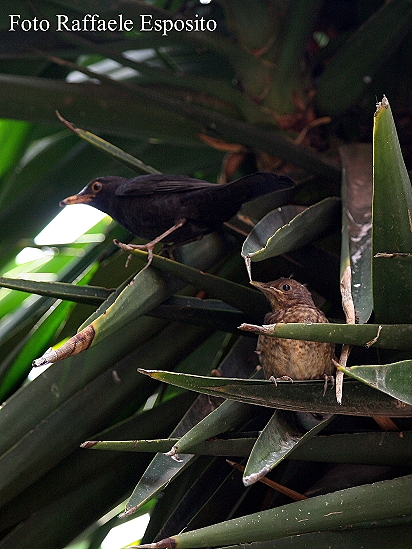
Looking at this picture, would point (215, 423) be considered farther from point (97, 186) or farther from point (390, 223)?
point (97, 186)

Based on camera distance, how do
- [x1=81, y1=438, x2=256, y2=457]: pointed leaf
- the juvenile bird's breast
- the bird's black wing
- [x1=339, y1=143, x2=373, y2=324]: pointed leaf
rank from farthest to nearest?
the bird's black wing, the juvenile bird's breast, [x1=339, y1=143, x2=373, y2=324]: pointed leaf, [x1=81, y1=438, x2=256, y2=457]: pointed leaf

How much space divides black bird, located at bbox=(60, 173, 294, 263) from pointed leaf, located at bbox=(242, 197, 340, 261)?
0.07 m

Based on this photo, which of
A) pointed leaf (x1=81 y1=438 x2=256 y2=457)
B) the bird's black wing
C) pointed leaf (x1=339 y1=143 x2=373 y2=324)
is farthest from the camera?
the bird's black wing

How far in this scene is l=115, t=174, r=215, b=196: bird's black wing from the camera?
4.63 feet

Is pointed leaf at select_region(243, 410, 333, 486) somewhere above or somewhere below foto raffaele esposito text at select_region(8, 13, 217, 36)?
below

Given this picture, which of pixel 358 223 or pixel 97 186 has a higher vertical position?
pixel 97 186

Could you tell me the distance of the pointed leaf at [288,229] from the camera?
1.00 meters

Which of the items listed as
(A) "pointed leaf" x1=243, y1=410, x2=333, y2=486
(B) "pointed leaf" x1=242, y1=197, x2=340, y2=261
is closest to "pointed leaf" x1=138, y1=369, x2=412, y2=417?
(A) "pointed leaf" x1=243, y1=410, x2=333, y2=486

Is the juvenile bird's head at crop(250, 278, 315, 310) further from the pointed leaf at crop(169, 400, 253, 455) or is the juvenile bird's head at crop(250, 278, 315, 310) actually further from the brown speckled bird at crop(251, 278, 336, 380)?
the pointed leaf at crop(169, 400, 253, 455)

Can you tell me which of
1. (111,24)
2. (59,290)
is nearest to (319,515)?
(59,290)

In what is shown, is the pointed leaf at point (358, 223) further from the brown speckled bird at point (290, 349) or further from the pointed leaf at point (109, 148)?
the pointed leaf at point (109, 148)

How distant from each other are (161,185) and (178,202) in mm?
55

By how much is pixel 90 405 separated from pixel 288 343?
0.36m

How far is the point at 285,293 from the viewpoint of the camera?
1257 mm
